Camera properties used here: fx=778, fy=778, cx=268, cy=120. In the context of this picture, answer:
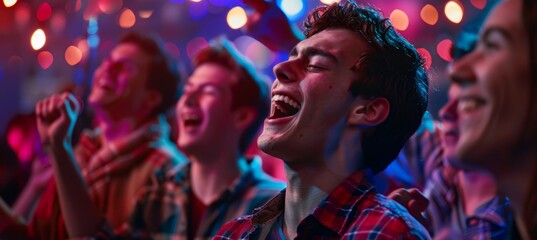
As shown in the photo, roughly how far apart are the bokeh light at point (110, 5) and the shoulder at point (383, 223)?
218 centimetres

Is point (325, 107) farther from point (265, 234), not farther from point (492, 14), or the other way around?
point (492, 14)

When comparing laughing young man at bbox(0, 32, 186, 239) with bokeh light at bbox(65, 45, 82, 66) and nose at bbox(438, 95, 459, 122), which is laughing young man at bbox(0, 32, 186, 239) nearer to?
bokeh light at bbox(65, 45, 82, 66)

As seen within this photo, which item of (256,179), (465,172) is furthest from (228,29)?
(465,172)

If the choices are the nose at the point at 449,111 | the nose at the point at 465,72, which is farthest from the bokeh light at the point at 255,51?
the nose at the point at 465,72

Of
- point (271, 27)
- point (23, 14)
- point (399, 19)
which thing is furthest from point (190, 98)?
point (23, 14)

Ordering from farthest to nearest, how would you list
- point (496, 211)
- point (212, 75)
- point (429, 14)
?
point (212, 75)
point (429, 14)
point (496, 211)

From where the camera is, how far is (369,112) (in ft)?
5.01

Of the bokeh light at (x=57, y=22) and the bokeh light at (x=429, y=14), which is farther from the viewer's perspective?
the bokeh light at (x=57, y=22)

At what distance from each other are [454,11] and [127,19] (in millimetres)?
1633

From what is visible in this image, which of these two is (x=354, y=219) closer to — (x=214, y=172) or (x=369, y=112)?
(x=369, y=112)

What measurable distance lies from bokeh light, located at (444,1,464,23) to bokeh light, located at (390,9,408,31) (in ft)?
0.37

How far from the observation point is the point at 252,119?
9.41 ft

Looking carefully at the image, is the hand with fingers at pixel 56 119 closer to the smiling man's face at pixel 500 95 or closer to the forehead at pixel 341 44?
the forehead at pixel 341 44

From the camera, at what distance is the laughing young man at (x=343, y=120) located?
1.51 metres
